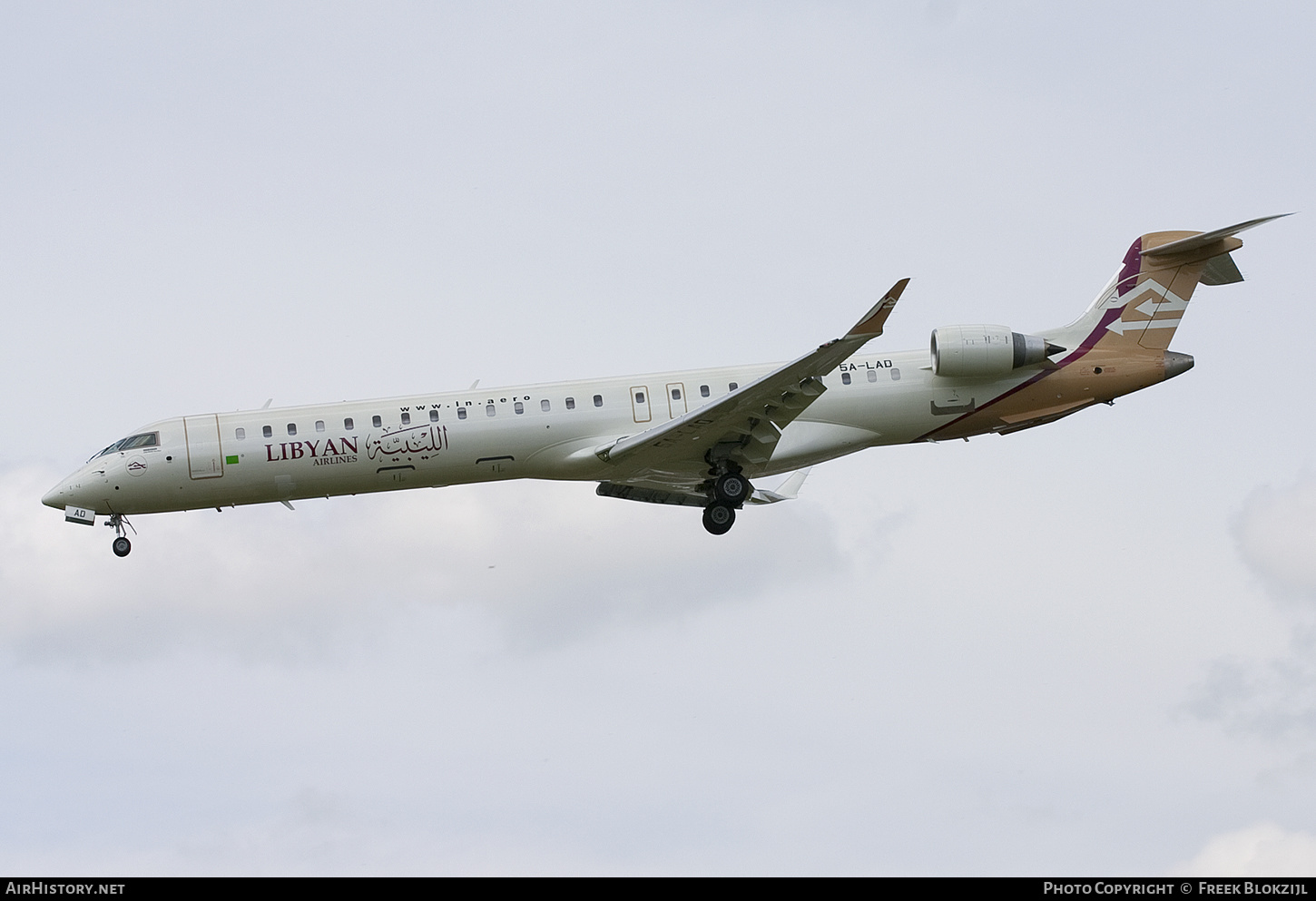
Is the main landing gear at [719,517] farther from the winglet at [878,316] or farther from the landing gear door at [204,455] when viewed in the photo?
the landing gear door at [204,455]

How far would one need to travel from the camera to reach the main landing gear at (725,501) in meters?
30.7

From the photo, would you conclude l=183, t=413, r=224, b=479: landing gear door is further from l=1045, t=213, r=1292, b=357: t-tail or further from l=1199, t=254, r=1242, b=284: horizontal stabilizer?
l=1199, t=254, r=1242, b=284: horizontal stabilizer

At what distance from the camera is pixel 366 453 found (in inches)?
1184

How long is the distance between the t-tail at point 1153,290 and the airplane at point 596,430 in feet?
0.69

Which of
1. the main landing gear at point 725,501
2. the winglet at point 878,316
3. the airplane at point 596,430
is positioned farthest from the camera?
the main landing gear at point 725,501

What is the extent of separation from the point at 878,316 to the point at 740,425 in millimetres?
4007

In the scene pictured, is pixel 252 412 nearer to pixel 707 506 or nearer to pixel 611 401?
pixel 611 401

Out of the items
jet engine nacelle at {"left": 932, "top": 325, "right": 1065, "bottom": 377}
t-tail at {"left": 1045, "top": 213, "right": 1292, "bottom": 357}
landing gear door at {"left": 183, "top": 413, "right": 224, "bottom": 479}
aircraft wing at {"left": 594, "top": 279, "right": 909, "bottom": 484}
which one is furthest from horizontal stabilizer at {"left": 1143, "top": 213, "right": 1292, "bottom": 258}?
landing gear door at {"left": 183, "top": 413, "right": 224, "bottom": 479}

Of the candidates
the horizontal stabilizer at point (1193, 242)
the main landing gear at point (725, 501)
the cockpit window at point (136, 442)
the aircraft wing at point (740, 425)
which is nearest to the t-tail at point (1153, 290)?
the horizontal stabilizer at point (1193, 242)

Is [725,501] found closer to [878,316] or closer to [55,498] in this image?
[878,316]

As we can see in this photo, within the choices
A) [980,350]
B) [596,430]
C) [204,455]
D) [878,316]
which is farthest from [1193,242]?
[204,455]

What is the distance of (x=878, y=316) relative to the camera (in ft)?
87.0
